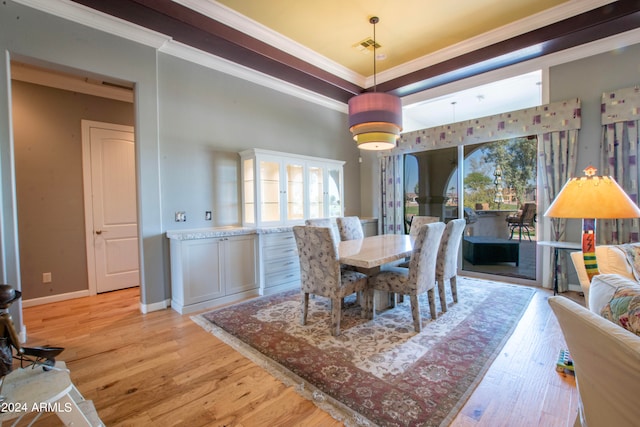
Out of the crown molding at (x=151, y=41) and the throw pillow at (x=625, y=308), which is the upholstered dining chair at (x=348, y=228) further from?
the throw pillow at (x=625, y=308)

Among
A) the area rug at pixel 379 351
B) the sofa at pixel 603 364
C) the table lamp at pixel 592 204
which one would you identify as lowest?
the area rug at pixel 379 351

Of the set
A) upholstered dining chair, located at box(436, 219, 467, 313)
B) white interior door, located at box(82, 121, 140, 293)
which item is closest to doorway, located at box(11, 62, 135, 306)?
white interior door, located at box(82, 121, 140, 293)

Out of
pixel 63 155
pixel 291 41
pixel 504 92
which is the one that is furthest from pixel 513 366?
pixel 63 155

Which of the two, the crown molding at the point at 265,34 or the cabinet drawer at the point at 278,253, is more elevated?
the crown molding at the point at 265,34

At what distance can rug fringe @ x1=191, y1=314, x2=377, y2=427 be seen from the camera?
165 centimetres

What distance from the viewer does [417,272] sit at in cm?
265

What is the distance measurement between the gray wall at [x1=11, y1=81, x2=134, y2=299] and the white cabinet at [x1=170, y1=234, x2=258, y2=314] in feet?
5.34

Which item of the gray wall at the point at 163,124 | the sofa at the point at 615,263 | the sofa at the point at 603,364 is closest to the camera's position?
the sofa at the point at 603,364

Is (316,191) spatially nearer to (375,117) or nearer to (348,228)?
(348,228)

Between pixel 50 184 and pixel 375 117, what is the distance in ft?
13.4

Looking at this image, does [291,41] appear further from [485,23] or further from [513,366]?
[513,366]

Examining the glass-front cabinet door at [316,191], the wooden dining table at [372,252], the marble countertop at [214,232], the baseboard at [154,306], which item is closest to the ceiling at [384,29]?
the glass-front cabinet door at [316,191]

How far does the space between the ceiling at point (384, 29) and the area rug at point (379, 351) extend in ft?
10.2

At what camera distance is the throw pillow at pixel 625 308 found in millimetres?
929
